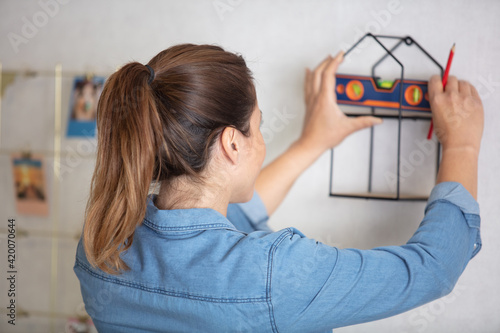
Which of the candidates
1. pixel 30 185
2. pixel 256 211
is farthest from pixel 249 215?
pixel 30 185

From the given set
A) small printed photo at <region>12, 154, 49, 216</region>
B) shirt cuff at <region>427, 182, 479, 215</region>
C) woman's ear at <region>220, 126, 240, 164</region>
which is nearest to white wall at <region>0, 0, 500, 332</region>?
small printed photo at <region>12, 154, 49, 216</region>

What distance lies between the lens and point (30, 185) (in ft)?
4.48

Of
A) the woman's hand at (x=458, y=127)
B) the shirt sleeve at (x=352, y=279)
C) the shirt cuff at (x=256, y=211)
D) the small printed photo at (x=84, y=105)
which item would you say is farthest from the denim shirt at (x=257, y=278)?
the small printed photo at (x=84, y=105)

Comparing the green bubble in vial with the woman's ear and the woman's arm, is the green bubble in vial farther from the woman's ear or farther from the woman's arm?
the woman's ear

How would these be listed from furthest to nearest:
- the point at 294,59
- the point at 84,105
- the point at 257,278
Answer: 1. the point at 84,105
2. the point at 294,59
3. the point at 257,278

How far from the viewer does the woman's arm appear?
1.06 m

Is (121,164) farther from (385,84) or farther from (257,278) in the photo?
(385,84)

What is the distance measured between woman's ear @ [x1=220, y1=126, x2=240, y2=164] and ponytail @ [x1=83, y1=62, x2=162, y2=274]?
11 centimetres

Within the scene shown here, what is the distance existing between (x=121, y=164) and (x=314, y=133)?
53 cm

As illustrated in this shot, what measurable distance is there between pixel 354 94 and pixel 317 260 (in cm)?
51

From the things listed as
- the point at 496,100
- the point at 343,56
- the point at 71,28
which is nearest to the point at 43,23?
the point at 71,28

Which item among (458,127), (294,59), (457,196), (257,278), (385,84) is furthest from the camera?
(294,59)

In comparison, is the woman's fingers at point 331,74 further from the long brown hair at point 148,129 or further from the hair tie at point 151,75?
the hair tie at point 151,75

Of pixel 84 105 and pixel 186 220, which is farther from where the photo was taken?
pixel 84 105
